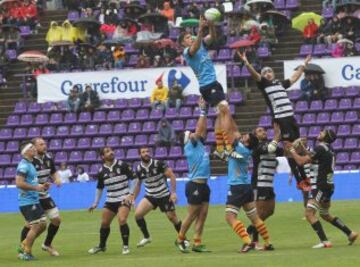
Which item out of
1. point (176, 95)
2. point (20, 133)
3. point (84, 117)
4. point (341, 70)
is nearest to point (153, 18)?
point (176, 95)

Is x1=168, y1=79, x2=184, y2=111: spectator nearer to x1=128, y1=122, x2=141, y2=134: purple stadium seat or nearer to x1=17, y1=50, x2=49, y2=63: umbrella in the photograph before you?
x1=128, y1=122, x2=141, y2=134: purple stadium seat

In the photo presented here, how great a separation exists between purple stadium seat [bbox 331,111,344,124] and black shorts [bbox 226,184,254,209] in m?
19.0

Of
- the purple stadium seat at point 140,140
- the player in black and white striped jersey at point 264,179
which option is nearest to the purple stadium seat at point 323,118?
the purple stadium seat at point 140,140

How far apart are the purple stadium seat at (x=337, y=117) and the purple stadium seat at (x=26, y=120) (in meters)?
12.1

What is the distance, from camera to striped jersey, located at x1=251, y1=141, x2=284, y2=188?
22.1 m

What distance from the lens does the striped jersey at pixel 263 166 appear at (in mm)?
22125

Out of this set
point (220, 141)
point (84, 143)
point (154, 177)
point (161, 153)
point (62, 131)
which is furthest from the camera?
point (62, 131)

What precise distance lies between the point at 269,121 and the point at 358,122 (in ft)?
10.4

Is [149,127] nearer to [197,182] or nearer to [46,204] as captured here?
[46,204]

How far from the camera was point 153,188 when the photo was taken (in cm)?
2427

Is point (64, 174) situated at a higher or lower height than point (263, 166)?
lower

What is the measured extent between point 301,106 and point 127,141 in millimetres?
6648

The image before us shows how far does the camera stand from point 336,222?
69.2ft

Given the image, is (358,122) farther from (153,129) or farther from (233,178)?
(233,178)
